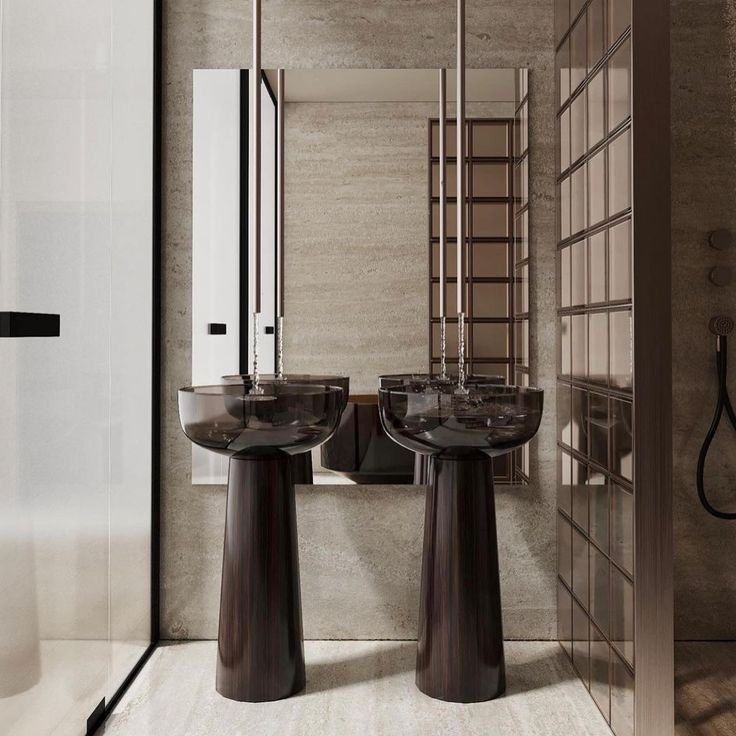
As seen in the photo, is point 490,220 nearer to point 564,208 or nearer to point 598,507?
point 564,208

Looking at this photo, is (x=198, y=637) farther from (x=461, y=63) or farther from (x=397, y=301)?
→ (x=461, y=63)

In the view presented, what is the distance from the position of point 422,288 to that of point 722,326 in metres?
0.76

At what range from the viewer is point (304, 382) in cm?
177

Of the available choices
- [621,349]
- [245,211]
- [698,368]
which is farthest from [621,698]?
[245,211]

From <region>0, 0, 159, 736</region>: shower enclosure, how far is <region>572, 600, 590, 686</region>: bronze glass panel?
3.32ft

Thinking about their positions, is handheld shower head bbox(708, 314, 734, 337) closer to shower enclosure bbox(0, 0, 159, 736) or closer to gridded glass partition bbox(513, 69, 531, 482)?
gridded glass partition bbox(513, 69, 531, 482)

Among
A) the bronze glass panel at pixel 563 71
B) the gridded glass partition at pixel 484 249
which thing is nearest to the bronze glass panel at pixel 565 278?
the gridded glass partition at pixel 484 249

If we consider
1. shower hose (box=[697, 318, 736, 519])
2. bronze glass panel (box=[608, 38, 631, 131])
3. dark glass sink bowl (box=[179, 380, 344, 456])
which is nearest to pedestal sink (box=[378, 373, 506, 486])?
dark glass sink bowl (box=[179, 380, 344, 456])

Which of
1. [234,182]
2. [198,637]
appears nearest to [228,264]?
[234,182]

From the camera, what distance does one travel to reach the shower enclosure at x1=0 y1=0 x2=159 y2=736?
111cm

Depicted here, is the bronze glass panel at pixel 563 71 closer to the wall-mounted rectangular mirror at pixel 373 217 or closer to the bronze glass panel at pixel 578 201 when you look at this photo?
the wall-mounted rectangular mirror at pixel 373 217

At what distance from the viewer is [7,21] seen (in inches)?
42.8

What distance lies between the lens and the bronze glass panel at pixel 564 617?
1743 mm

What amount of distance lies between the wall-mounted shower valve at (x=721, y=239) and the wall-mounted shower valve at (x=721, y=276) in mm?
56
